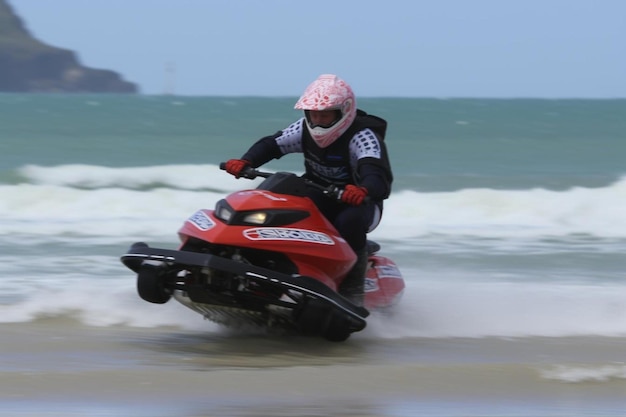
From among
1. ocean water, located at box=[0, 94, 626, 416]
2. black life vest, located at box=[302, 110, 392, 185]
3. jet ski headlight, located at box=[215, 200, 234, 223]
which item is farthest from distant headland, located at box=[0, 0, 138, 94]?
jet ski headlight, located at box=[215, 200, 234, 223]

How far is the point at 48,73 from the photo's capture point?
128 m

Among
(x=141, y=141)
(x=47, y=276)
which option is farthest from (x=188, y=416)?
(x=141, y=141)

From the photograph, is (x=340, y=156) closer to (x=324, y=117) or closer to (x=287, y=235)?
(x=324, y=117)

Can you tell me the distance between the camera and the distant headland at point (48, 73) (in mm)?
126625

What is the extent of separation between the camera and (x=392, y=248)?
11477 millimetres

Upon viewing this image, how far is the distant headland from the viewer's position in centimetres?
12662

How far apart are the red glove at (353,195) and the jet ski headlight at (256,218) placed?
45 centimetres

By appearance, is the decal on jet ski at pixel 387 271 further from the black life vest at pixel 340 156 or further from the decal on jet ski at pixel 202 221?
the decal on jet ski at pixel 202 221

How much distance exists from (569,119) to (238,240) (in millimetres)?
50565

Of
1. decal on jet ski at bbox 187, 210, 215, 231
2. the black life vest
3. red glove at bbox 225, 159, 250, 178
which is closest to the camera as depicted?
decal on jet ski at bbox 187, 210, 215, 231

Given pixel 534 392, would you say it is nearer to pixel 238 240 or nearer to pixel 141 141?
pixel 238 240

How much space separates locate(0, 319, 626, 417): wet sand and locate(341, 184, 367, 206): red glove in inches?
33.6

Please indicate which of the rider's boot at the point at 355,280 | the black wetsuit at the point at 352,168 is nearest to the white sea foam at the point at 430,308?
the rider's boot at the point at 355,280

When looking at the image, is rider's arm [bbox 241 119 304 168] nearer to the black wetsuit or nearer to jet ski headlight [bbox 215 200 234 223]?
the black wetsuit
